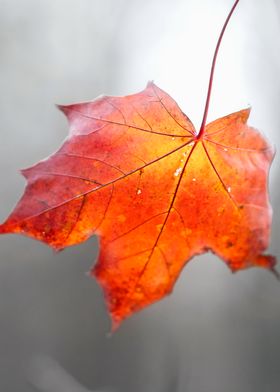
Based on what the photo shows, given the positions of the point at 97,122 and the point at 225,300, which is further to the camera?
the point at 225,300

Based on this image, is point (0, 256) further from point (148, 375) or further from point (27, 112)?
point (148, 375)

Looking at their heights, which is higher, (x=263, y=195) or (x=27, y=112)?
(x=27, y=112)

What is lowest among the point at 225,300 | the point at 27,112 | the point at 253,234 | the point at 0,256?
the point at 253,234

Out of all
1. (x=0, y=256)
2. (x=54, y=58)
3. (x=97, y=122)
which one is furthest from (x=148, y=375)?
(x=97, y=122)

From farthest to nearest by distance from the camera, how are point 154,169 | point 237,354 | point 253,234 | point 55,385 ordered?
point 237,354 → point 55,385 → point 154,169 → point 253,234

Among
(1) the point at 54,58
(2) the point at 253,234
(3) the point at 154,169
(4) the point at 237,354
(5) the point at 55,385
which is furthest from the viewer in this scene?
(1) the point at 54,58

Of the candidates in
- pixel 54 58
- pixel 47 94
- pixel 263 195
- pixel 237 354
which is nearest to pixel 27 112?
pixel 47 94
